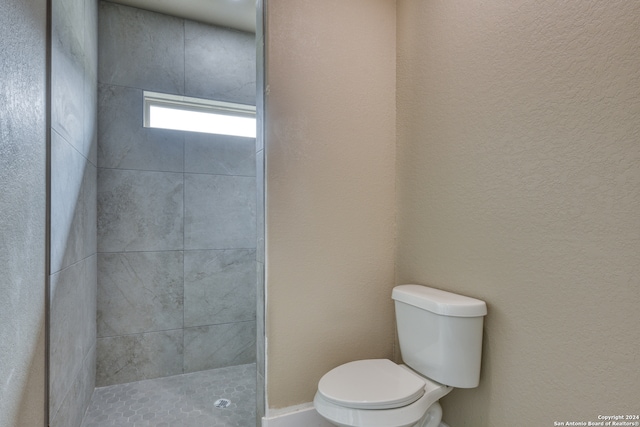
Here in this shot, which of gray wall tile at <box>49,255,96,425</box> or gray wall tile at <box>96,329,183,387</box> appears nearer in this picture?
gray wall tile at <box>49,255,96,425</box>

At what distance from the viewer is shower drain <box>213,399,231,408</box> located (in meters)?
2.01

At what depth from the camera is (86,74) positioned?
1923mm

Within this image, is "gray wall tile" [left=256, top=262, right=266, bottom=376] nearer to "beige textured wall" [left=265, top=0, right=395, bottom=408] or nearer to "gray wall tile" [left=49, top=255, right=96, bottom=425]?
"beige textured wall" [left=265, top=0, right=395, bottom=408]

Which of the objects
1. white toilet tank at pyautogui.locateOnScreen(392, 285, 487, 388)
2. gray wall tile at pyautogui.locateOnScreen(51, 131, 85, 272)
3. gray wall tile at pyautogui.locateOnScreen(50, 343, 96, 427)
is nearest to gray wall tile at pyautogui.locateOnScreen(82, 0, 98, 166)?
gray wall tile at pyautogui.locateOnScreen(51, 131, 85, 272)

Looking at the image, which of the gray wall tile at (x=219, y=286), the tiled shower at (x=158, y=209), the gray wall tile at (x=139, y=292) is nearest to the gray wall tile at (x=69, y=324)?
the tiled shower at (x=158, y=209)

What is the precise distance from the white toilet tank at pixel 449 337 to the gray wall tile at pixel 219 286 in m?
1.53

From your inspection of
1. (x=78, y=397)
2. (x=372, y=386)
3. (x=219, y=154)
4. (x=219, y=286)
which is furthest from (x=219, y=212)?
(x=372, y=386)

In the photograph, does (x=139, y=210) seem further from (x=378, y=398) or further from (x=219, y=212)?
(x=378, y=398)

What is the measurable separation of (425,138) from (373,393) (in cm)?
120

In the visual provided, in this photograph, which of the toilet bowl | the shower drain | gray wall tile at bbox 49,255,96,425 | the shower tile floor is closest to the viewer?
the toilet bowl

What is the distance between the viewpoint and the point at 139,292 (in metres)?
2.32

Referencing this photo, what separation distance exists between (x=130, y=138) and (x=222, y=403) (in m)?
1.85

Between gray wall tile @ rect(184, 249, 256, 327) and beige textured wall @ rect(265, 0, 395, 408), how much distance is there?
3.43 feet

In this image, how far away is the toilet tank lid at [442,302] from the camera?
131 centimetres
